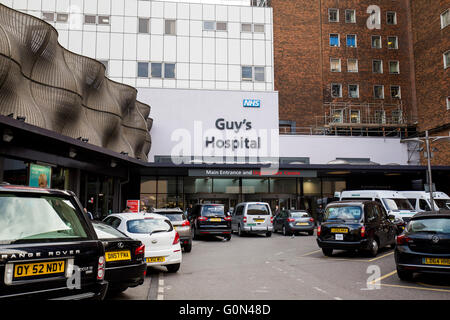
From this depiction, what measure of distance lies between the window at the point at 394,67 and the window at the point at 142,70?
28.9m

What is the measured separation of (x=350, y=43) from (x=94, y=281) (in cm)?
4679

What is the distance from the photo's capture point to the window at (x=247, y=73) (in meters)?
38.2

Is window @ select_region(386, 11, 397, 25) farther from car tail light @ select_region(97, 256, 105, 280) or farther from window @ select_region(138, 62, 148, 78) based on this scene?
car tail light @ select_region(97, 256, 105, 280)

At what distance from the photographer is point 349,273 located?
927 cm

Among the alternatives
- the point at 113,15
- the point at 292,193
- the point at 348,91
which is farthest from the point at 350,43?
the point at 113,15

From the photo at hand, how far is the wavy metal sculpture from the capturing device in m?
14.2

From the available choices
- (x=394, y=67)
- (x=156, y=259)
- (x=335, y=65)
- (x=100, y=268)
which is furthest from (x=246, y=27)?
(x=100, y=268)

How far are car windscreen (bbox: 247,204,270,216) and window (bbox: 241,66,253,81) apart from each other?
20170mm

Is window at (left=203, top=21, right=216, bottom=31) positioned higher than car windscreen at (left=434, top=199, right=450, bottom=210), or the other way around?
window at (left=203, top=21, right=216, bottom=31)

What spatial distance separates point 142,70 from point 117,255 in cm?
3222

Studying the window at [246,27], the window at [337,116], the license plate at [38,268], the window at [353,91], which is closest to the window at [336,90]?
the window at [353,91]

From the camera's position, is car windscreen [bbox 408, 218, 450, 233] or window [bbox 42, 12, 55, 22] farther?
window [bbox 42, 12, 55, 22]

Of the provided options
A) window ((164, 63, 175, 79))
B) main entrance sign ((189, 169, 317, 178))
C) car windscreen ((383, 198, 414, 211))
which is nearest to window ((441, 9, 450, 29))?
main entrance sign ((189, 169, 317, 178))
